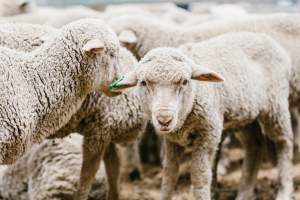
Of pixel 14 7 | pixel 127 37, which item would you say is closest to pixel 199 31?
pixel 127 37

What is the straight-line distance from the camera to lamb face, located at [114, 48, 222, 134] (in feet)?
15.1

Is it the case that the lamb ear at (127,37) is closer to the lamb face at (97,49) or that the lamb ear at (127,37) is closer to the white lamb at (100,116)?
the white lamb at (100,116)

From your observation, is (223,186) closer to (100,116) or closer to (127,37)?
(127,37)

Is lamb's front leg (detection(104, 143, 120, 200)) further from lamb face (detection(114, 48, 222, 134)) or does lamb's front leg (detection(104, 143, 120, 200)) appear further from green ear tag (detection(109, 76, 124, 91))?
lamb face (detection(114, 48, 222, 134))

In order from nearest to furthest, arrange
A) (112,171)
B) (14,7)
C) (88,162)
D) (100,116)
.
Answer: (100,116) < (88,162) < (112,171) < (14,7)

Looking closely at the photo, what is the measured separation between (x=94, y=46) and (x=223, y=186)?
9.40 ft

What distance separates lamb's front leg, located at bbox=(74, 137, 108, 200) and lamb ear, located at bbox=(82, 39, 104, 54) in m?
0.83

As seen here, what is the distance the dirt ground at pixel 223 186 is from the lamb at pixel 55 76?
2.19 meters

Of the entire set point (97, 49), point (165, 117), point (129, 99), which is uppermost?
point (97, 49)

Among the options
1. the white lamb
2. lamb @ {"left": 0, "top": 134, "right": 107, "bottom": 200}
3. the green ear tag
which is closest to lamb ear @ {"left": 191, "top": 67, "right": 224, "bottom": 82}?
the green ear tag

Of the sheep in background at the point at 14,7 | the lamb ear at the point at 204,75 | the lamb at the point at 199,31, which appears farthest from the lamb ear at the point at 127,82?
the sheep in background at the point at 14,7

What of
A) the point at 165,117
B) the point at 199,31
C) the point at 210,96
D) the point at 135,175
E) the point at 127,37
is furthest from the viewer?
the point at 135,175

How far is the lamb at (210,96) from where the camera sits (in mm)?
4695

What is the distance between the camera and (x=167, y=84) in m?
4.66
